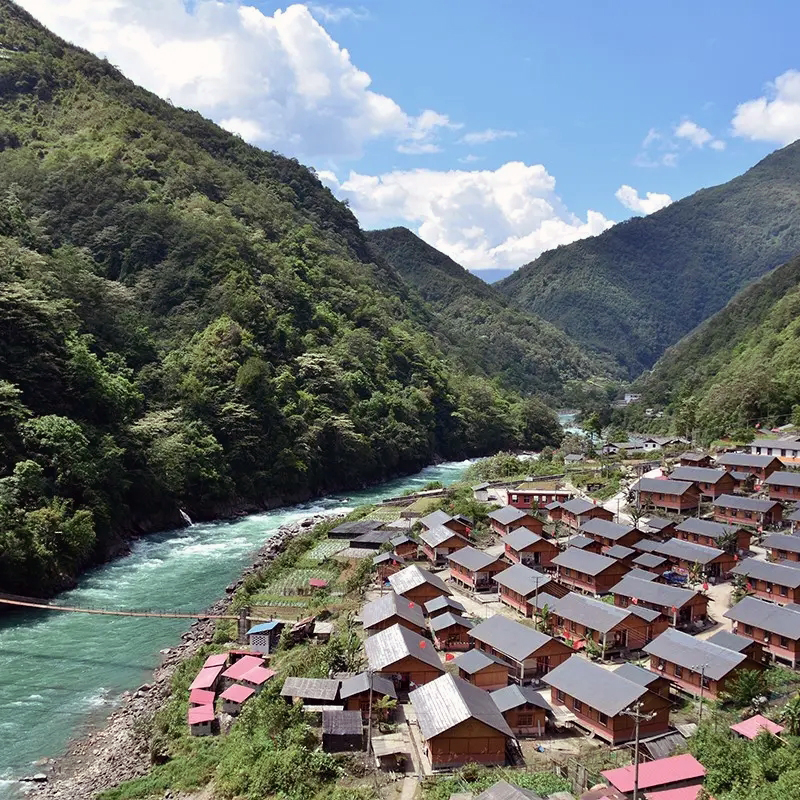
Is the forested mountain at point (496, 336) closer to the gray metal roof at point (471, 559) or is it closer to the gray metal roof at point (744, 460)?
the gray metal roof at point (744, 460)

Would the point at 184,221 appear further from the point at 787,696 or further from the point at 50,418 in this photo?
the point at 787,696

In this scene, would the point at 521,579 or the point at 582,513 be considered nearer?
the point at 521,579

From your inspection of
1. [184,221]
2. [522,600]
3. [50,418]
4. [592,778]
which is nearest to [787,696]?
[592,778]

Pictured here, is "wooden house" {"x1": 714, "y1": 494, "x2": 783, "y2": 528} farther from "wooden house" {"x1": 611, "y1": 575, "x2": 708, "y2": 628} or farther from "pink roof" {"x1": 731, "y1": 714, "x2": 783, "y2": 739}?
"pink roof" {"x1": 731, "y1": 714, "x2": 783, "y2": 739}

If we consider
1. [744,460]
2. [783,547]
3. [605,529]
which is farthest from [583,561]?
[744,460]

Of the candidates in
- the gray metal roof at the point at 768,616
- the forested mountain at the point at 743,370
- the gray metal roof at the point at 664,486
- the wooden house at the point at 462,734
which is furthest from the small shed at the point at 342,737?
the forested mountain at the point at 743,370

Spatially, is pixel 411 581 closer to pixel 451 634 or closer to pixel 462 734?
pixel 451 634
